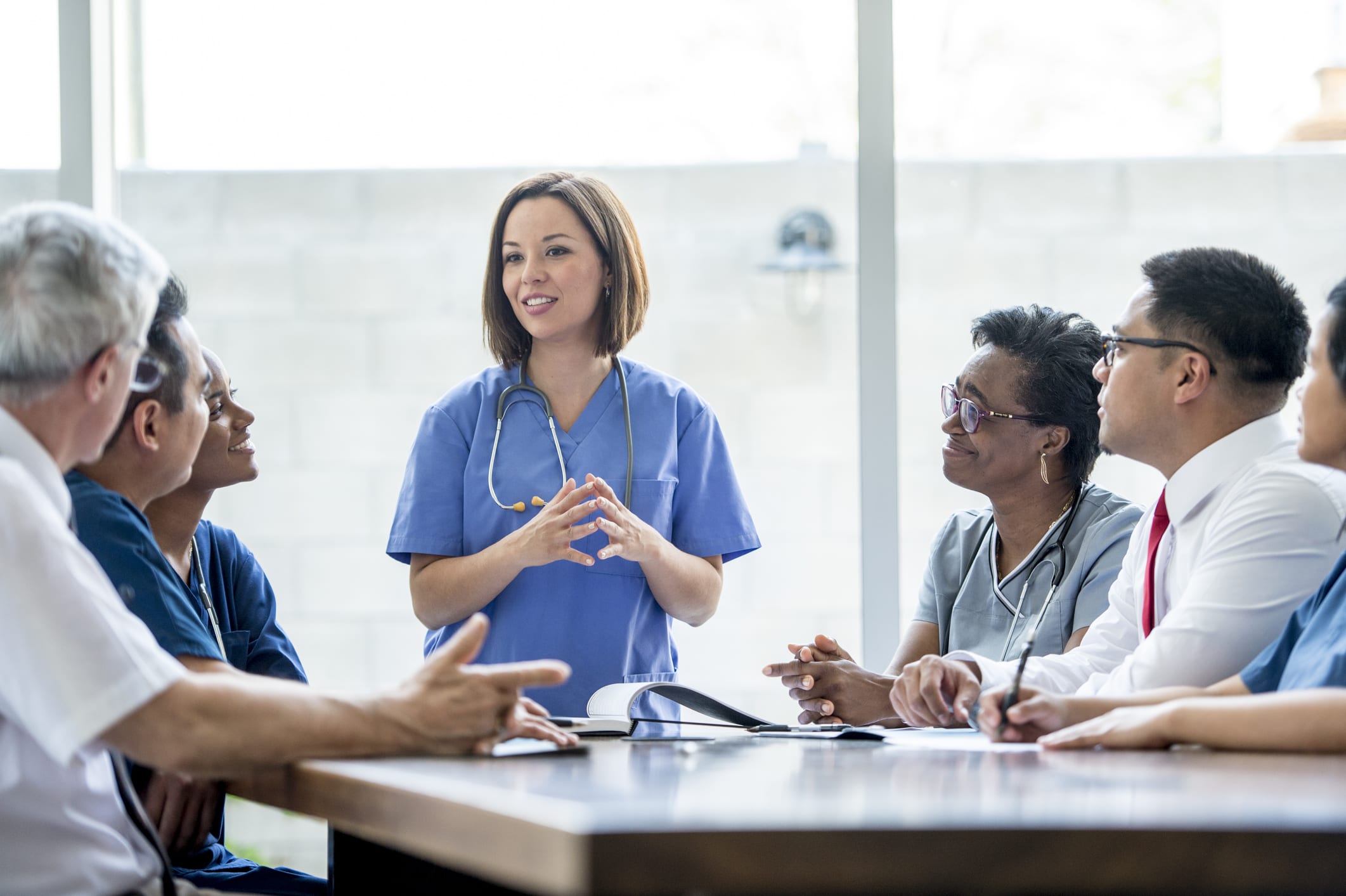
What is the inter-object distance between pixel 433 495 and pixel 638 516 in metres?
0.38

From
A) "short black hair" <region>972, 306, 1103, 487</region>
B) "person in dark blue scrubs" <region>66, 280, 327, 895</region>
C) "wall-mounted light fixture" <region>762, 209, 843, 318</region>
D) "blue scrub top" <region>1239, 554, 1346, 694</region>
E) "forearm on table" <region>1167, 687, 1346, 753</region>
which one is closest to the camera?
"forearm on table" <region>1167, 687, 1346, 753</region>

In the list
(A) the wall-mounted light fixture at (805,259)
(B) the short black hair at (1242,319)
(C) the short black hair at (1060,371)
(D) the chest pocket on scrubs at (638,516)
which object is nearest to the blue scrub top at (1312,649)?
(B) the short black hair at (1242,319)

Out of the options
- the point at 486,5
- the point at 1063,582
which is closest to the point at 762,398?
the point at 1063,582

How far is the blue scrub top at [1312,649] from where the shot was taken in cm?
126

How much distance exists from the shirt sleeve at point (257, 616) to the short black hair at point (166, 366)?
435 millimetres

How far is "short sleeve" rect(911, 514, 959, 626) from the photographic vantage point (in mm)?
2260

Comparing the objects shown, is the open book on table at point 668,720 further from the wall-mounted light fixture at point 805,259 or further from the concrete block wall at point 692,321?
the wall-mounted light fixture at point 805,259

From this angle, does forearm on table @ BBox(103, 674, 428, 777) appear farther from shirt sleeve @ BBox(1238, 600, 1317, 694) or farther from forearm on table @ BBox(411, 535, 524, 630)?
shirt sleeve @ BBox(1238, 600, 1317, 694)

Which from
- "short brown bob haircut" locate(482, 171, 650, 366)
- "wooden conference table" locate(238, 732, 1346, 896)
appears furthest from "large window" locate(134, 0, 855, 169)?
"wooden conference table" locate(238, 732, 1346, 896)

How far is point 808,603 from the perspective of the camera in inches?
109

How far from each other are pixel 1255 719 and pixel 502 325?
1.54 meters

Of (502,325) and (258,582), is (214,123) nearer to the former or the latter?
(502,325)

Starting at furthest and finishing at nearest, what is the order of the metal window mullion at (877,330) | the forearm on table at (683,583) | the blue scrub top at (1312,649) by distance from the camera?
1. the metal window mullion at (877,330)
2. the forearm on table at (683,583)
3. the blue scrub top at (1312,649)

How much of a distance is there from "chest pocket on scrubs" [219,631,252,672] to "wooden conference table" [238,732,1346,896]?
2.32 ft
